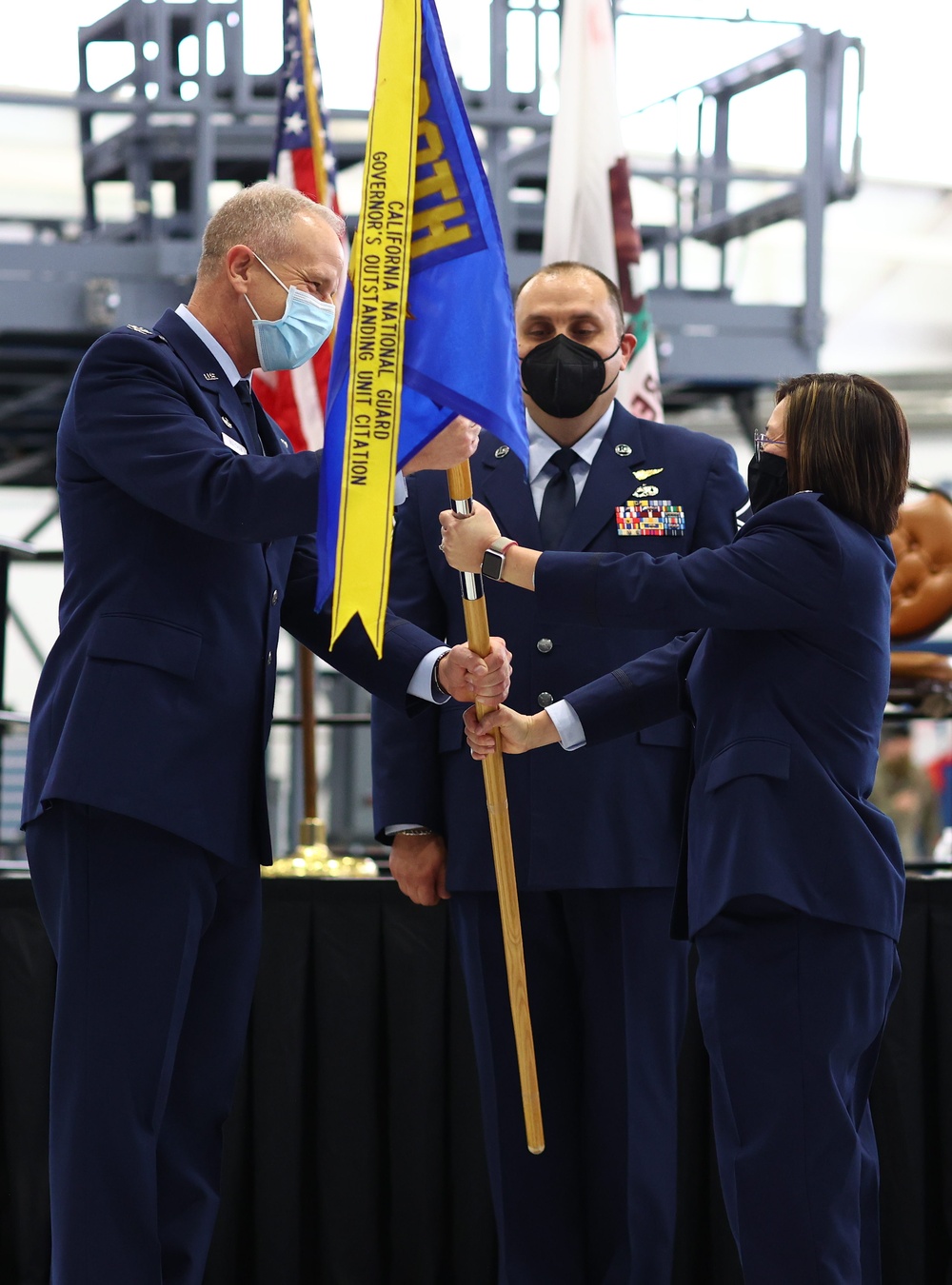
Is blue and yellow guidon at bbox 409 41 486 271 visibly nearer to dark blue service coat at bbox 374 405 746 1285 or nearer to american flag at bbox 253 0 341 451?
dark blue service coat at bbox 374 405 746 1285

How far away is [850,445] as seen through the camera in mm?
2201

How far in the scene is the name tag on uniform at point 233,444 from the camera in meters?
2.26

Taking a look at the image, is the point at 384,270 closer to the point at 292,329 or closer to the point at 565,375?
the point at 292,329

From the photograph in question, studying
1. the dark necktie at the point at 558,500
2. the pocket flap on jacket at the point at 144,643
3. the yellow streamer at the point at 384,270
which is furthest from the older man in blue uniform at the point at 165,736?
the dark necktie at the point at 558,500

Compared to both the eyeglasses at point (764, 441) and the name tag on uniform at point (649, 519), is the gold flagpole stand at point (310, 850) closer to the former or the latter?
the name tag on uniform at point (649, 519)

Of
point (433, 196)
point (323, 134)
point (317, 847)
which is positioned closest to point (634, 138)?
point (323, 134)

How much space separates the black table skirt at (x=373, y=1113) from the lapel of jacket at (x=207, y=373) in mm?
1126

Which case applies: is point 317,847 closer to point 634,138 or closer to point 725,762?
point 725,762

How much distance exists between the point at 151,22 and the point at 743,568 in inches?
255

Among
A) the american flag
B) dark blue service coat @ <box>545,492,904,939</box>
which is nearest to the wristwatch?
dark blue service coat @ <box>545,492,904,939</box>

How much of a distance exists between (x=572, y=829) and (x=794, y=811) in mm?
536

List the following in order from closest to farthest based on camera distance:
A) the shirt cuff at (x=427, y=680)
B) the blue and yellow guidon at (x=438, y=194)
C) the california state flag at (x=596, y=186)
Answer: the blue and yellow guidon at (x=438, y=194) → the shirt cuff at (x=427, y=680) → the california state flag at (x=596, y=186)

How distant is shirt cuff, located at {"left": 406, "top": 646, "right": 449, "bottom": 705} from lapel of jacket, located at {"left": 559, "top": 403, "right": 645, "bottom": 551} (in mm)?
307

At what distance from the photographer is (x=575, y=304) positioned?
2746 millimetres
